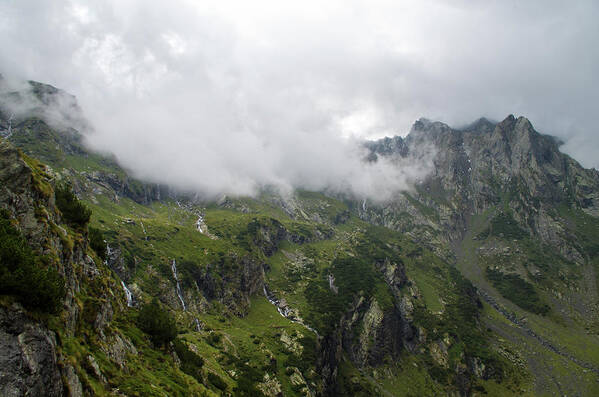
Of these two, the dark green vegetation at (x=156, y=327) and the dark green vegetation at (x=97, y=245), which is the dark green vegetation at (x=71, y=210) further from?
the dark green vegetation at (x=156, y=327)

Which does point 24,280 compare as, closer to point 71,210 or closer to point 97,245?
point 71,210

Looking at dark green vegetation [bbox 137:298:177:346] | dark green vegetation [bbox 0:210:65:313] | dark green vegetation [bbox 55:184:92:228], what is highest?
dark green vegetation [bbox 55:184:92:228]

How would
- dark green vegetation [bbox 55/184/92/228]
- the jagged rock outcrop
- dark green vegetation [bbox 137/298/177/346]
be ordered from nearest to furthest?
the jagged rock outcrop → dark green vegetation [bbox 55/184/92/228] → dark green vegetation [bbox 137/298/177/346]

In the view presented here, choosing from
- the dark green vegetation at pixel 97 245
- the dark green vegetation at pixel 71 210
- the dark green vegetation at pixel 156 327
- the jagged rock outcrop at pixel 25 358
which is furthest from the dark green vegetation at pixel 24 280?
the dark green vegetation at pixel 97 245

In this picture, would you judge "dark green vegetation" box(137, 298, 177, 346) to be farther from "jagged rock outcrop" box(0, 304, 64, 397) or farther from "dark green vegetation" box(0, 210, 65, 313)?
"jagged rock outcrop" box(0, 304, 64, 397)

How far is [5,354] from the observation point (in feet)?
65.8

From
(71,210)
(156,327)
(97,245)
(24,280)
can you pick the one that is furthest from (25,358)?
(97,245)

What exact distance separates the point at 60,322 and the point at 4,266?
1082cm

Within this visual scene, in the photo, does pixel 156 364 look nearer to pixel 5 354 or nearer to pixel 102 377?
pixel 102 377

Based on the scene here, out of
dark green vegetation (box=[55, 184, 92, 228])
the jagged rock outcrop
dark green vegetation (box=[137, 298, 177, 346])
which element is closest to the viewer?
the jagged rock outcrop

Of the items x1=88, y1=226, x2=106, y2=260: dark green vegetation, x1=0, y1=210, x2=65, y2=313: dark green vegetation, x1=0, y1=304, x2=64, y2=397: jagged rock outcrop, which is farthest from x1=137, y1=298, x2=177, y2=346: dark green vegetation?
x1=0, y1=304, x2=64, y2=397: jagged rock outcrop

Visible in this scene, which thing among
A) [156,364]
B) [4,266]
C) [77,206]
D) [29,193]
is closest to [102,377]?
[4,266]

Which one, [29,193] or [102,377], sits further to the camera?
[29,193]

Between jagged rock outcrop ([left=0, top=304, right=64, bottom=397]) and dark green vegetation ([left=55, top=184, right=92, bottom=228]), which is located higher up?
dark green vegetation ([left=55, top=184, right=92, bottom=228])
